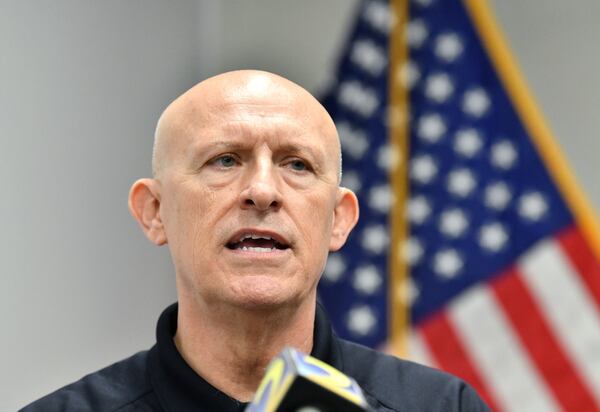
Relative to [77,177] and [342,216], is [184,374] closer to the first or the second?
[342,216]

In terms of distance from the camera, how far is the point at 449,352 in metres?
3.73

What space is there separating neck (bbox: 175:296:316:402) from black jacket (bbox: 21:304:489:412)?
1.5 inches

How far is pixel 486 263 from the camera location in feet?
12.3

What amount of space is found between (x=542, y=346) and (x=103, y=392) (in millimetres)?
2265

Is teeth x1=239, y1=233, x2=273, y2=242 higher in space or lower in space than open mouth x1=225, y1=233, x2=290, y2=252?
higher

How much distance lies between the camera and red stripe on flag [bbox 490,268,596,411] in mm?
3543

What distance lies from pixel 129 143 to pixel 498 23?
1.55 metres

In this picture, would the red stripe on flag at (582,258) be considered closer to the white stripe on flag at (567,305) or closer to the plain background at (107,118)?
the white stripe on flag at (567,305)

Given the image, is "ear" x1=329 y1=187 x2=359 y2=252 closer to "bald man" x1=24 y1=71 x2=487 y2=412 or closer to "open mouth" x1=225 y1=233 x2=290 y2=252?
"bald man" x1=24 y1=71 x2=487 y2=412

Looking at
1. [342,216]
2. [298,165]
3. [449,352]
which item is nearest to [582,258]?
[449,352]

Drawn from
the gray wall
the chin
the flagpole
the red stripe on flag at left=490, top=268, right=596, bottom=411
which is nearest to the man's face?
the chin

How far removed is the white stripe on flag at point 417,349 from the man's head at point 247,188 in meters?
2.17

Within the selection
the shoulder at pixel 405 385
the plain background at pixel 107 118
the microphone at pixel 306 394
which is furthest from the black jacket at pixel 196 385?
the plain background at pixel 107 118

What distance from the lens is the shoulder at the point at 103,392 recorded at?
5.44 ft
